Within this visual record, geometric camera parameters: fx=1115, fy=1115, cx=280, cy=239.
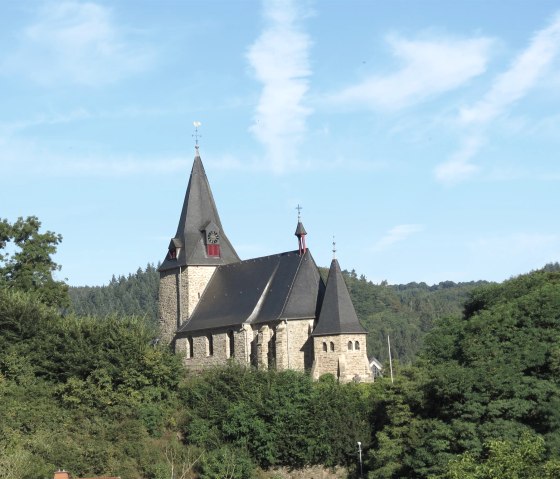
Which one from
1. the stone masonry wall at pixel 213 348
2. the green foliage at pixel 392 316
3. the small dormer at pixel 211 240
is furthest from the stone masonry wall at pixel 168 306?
the green foliage at pixel 392 316

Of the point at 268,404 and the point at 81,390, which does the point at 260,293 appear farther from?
the point at 268,404

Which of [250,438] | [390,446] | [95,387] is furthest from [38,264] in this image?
[390,446]

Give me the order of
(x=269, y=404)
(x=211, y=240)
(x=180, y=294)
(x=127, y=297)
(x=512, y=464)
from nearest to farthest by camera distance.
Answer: (x=512, y=464), (x=269, y=404), (x=180, y=294), (x=211, y=240), (x=127, y=297)

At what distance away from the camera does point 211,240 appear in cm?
6406

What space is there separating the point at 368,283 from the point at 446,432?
12427 cm

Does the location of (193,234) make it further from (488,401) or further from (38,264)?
(488,401)

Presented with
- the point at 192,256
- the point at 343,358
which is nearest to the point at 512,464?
the point at 343,358

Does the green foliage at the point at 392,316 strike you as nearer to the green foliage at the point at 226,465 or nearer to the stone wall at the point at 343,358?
the stone wall at the point at 343,358

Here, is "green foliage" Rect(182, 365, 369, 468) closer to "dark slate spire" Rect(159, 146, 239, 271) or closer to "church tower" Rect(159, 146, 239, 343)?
"church tower" Rect(159, 146, 239, 343)

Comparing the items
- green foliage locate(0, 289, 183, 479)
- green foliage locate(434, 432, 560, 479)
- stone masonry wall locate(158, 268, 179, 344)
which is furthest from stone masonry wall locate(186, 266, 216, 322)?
green foliage locate(434, 432, 560, 479)

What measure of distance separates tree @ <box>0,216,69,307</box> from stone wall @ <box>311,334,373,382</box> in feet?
48.3

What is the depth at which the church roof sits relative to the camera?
5659cm

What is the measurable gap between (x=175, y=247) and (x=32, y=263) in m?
8.46

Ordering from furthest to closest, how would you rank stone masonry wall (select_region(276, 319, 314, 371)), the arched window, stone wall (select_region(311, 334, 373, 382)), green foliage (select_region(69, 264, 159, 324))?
green foliage (select_region(69, 264, 159, 324)) → the arched window → stone masonry wall (select_region(276, 319, 314, 371)) → stone wall (select_region(311, 334, 373, 382))
